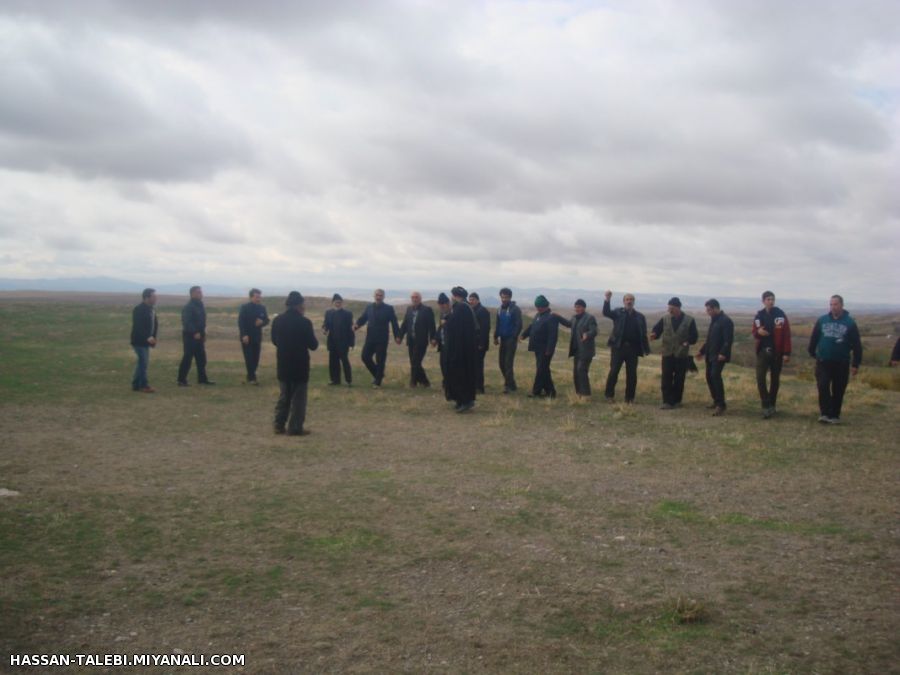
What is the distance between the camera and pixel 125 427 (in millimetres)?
10977

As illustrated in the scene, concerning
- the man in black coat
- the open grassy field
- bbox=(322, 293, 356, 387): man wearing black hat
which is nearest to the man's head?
the open grassy field

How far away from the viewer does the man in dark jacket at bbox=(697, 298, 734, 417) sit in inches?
500

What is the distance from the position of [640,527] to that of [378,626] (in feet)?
9.78

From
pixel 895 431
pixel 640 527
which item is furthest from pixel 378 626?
pixel 895 431

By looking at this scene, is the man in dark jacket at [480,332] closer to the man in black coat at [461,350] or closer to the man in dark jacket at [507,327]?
the man in dark jacket at [507,327]

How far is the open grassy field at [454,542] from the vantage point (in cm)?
440

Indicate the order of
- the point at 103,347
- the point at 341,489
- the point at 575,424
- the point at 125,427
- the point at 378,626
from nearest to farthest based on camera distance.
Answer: the point at 378,626 → the point at 341,489 → the point at 125,427 → the point at 575,424 → the point at 103,347

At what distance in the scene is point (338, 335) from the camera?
53.2 ft

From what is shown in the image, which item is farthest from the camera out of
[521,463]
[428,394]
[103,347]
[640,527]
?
[103,347]

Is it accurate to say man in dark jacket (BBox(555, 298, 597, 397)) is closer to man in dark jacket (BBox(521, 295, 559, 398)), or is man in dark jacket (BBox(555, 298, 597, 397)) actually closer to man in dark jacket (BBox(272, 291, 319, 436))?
man in dark jacket (BBox(521, 295, 559, 398))

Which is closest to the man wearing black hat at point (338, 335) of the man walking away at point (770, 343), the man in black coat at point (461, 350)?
the man in black coat at point (461, 350)

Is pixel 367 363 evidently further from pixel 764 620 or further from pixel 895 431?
pixel 764 620

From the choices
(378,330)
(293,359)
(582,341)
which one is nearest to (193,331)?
(378,330)

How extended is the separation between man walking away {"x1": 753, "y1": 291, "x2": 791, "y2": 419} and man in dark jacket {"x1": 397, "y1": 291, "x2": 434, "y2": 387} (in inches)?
251
